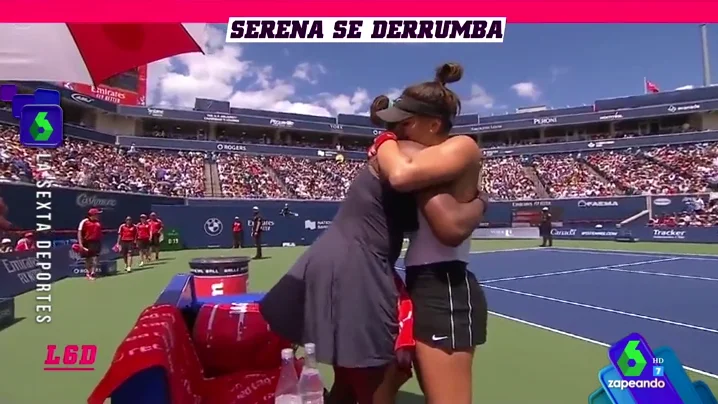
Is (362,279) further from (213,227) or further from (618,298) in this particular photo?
(213,227)

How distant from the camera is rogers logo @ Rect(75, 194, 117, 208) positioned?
16.6ft

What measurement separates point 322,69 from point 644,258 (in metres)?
11.2

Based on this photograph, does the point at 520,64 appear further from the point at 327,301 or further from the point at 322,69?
the point at 327,301

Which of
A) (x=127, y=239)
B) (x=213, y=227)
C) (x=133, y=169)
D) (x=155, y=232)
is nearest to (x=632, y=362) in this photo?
(x=133, y=169)

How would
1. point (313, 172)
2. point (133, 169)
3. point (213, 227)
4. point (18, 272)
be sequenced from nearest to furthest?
1. point (18, 272)
2. point (313, 172)
3. point (133, 169)
4. point (213, 227)

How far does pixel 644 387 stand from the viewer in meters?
2.29

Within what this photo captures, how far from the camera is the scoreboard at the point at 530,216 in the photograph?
1717 centimetres

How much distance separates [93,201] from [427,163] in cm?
628

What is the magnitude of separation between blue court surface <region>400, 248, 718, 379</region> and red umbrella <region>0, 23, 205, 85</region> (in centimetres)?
350

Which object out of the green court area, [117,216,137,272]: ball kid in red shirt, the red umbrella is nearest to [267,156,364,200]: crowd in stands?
the red umbrella

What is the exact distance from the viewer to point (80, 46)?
2.31 m

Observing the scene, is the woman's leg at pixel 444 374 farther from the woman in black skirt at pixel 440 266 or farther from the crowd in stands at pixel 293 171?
the crowd in stands at pixel 293 171

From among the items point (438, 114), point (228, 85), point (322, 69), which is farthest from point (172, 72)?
point (438, 114)

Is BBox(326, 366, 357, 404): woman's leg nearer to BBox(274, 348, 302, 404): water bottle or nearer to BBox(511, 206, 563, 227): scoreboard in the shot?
BBox(274, 348, 302, 404): water bottle
